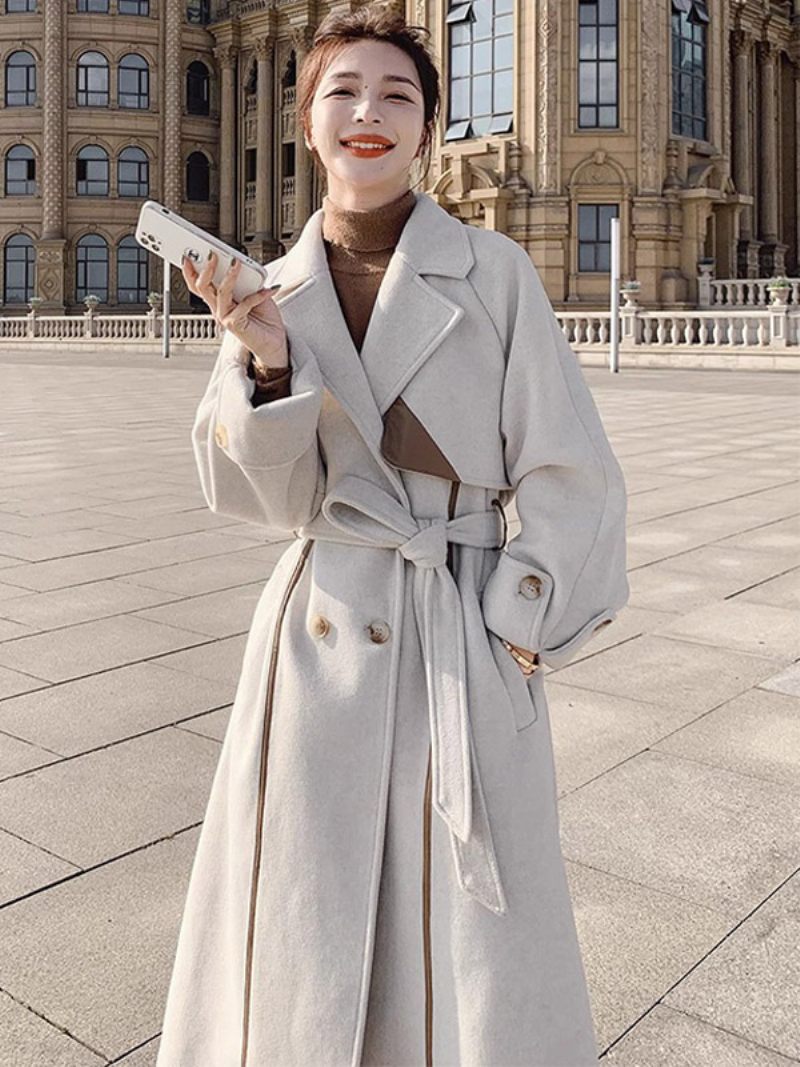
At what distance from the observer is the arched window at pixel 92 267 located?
5038 centimetres

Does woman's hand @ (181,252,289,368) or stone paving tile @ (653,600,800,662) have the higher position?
woman's hand @ (181,252,289,368)

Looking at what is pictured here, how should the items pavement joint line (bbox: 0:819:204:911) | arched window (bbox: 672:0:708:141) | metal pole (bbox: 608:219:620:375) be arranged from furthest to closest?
arched window (bbox: 672:0:708:141)
metal pole (bbox: 608:219:620:375)
pavement joint line (bbox: 0:819:204:911)

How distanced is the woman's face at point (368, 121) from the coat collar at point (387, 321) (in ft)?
0.31

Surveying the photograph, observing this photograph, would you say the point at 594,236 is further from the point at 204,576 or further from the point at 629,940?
the point at 629,940

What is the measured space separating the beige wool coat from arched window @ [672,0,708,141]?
34556 millimetres

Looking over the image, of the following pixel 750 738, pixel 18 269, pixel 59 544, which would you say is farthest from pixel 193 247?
pixel 18 269

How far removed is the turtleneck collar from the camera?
2143mm

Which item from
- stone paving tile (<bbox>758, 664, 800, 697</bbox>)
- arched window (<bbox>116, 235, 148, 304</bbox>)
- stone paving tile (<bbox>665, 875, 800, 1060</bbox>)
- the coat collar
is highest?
arched window (<bbox>116, 235, 148, 304</bbox>)

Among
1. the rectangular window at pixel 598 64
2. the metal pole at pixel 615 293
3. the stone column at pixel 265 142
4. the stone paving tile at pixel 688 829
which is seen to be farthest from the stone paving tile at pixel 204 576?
the stone column at pixel 265 142

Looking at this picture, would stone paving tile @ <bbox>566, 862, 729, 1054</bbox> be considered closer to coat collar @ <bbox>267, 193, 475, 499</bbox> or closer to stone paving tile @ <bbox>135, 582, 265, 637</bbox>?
coat collar @ <bbox>267, 193, 475, 499</bbox>

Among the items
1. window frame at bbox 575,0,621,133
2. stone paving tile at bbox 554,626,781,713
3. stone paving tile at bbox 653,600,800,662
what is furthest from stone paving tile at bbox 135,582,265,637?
window frame at bbox 575,0,621,133

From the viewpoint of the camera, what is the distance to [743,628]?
6.02m

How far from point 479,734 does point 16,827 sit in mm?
2201

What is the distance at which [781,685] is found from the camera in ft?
16.8
